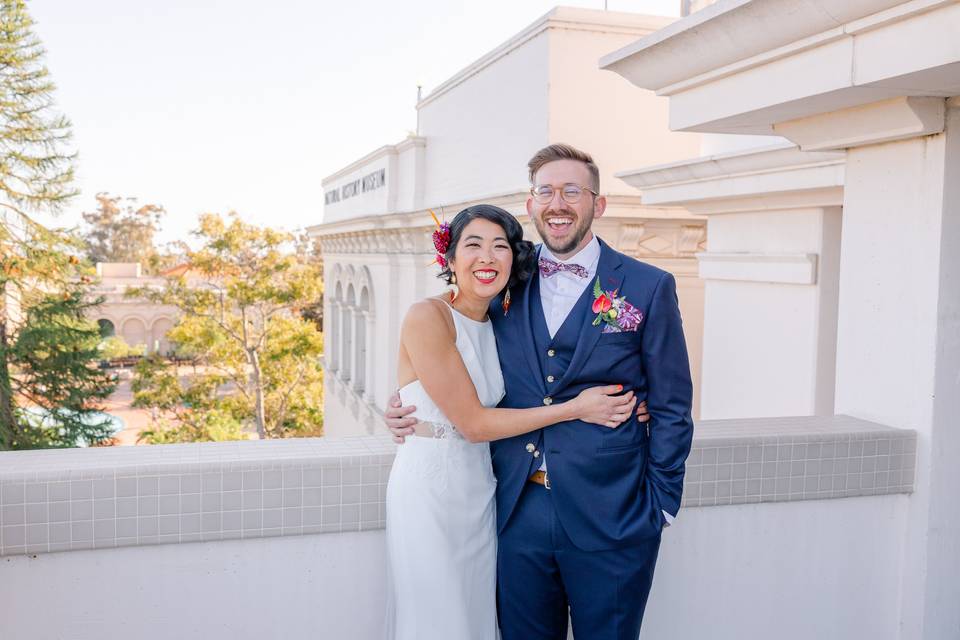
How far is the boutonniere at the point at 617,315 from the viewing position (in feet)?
8.51

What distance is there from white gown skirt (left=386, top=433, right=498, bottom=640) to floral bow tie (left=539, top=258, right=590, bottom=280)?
0.60m

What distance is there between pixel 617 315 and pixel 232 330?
74.7ft

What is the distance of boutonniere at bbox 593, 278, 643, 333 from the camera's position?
Answer: 259cm

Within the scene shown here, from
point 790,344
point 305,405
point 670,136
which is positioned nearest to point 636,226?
point 670,136

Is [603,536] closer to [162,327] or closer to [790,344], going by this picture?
[790,344]

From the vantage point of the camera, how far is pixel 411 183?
1569 centimetres

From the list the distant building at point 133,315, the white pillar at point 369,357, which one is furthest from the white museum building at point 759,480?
the distant building at point 133,315

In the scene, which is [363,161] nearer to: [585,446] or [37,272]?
[37,272]

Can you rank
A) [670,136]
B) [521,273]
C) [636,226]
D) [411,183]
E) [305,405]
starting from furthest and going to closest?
[305,405] → [411,183] → [670,136] → [636,226] → [521,273]

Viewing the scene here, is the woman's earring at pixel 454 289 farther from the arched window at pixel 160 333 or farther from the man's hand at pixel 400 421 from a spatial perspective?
the arched window at pixel 160 333

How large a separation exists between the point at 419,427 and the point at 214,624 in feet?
3.27

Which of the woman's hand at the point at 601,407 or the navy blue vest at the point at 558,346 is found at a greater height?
the navy blue vest at the point at 558,346

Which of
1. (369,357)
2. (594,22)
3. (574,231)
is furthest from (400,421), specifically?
(369,357)

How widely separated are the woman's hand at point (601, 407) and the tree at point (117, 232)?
61.2 m
